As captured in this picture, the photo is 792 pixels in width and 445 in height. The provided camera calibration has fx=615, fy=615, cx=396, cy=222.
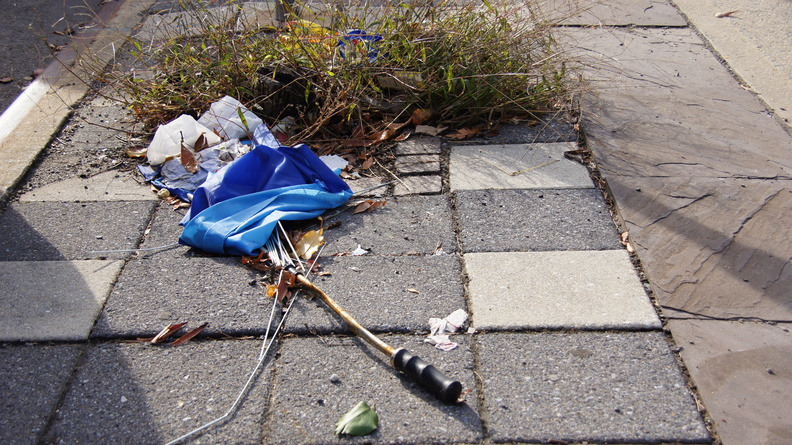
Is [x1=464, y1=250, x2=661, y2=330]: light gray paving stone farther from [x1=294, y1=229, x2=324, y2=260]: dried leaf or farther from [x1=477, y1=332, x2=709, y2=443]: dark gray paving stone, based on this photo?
[x1=294, y1=229, x2=324, y2=260]: dried leaf

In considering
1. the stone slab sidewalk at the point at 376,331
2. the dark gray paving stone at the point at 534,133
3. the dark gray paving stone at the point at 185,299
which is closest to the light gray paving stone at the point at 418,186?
the stone slab sidewalk at the point at 376,331

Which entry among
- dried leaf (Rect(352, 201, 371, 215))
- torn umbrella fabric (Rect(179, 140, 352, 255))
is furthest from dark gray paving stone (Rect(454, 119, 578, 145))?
torn umbrella fabric (Rect(179, 140, 352, 255))

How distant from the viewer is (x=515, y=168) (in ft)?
11.3

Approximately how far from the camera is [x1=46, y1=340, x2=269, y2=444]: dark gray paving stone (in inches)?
78.5

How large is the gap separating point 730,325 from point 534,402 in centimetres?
90

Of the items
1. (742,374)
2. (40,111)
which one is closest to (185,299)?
(742,374)

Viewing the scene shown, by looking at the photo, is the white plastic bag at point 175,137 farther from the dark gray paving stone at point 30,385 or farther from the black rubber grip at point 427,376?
the black rubber grip at point 427,376

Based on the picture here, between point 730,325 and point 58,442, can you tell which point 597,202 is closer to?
point 730,325

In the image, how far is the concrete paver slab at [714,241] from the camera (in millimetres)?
2490

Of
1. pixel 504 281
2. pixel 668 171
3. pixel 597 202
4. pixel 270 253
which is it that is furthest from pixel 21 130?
pixel 668 171

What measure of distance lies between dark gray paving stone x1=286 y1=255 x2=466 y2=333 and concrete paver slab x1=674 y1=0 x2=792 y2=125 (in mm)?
2643

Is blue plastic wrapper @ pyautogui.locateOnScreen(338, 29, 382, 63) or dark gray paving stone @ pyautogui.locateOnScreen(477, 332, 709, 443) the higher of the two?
blue plastic wrapper @ pyautogui.locateOnScreen(338, 29, 382, 63)

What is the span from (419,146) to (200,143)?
1.30m

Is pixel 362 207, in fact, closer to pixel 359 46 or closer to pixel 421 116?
pixel 421 116
